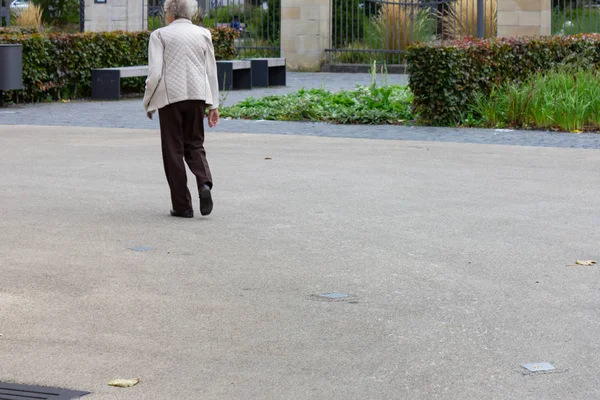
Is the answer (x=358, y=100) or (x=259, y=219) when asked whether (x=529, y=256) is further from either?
→ (x=358, y=100)

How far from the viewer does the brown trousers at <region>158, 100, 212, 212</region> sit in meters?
8.55

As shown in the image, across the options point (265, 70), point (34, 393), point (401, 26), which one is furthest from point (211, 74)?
point (401, 26)

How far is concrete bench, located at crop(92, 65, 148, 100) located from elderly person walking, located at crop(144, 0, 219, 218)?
11548mm

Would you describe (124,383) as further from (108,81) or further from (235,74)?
(235,74)

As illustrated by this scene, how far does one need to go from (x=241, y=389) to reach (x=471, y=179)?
249 inches

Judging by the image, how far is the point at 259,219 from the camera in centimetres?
847

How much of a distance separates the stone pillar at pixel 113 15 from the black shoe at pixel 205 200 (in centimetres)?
2623

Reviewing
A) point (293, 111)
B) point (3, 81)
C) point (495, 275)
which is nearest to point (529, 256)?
point (495, 275)

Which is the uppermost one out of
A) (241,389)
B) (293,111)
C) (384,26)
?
(384,26)

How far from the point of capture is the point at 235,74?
2269 centimetres

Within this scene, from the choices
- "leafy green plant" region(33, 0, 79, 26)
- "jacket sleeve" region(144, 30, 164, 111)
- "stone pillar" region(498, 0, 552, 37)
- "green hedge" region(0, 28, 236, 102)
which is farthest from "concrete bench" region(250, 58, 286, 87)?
"leafy green plant" region(33, 0, 79, 26)

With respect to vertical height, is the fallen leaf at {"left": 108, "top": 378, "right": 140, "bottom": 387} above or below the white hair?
below

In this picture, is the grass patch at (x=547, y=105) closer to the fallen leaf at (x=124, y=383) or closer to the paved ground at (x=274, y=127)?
the paved ground at (x=274, y=127)

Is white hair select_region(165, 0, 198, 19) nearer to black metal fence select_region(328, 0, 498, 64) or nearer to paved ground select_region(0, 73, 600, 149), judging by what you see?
paved ground select_region(0, 73, 600, 149)
